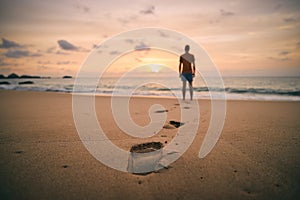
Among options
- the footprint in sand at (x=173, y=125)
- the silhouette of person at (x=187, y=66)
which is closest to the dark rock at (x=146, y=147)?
the footprint in sand at (x=173, y=125)

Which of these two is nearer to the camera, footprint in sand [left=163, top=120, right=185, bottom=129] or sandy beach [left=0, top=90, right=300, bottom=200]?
sandy beach [left=0, top=90, right=300, bottom=200]

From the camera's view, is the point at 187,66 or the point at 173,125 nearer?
the point at 173,125

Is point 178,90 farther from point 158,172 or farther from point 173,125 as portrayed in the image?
point 158,172

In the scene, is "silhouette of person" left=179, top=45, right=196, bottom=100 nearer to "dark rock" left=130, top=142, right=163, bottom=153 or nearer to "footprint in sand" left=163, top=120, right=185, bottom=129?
"footprint in sand" left=163, top=120, right=185, bottom=129

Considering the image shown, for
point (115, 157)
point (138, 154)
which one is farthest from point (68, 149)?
→ point (138, 154)

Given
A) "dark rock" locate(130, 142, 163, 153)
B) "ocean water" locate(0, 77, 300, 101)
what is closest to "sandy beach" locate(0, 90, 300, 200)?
"dark rock" locate(130, 142, 163, 153)

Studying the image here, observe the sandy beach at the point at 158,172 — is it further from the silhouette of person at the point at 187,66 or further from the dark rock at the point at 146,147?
the silhouette of person at the point at 187,66

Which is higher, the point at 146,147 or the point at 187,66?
the point at 187,66

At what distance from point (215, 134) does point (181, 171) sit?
4.50ft

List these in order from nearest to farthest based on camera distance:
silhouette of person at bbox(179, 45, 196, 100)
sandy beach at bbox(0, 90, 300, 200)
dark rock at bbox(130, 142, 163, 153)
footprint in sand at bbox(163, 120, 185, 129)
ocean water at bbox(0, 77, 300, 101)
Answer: sandy beach at bbox(0, 90, 300, 200) → dark rock at bbox(130, 142, 163, 153) → footprint in sand at bbox(163, 120, 185, 129) → silhouette of person at bbox(179, 45, 196, 100) → ocean water at bbox(0, 77, 300, 101)

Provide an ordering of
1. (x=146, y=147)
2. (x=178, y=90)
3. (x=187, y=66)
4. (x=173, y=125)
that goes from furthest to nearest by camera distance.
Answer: (x=178, y=90)
(x=187, y=66)
(x=173, y=125)
(x=146, y=147)

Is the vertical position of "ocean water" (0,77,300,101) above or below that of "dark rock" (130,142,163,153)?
above

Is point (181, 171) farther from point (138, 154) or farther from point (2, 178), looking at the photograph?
point (2, 178)

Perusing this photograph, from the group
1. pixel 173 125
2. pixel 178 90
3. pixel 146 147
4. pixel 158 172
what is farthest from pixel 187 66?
pixel 178 90
